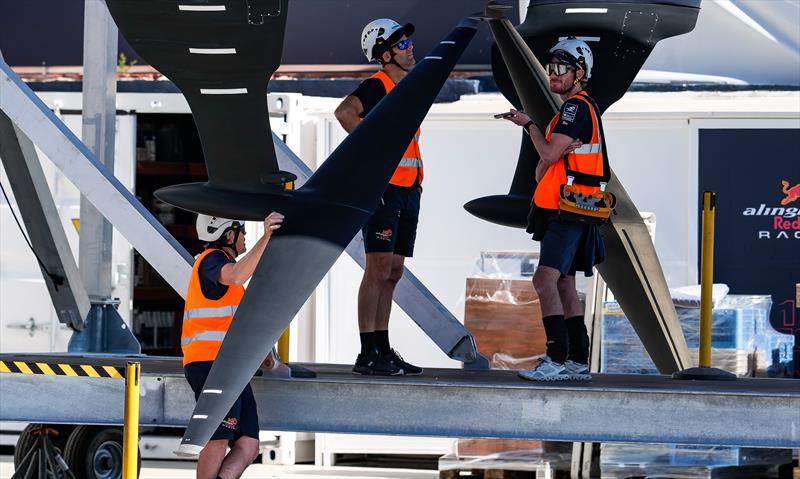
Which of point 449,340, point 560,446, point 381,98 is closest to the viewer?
point 381,98

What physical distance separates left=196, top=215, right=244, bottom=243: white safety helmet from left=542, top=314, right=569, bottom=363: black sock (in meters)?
1.54

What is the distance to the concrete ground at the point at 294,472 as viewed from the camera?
11555mm

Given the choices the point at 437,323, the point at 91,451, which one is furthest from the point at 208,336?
the point at 91,451

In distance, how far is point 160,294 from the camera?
1274cm

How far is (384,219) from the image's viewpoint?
711 centimetres

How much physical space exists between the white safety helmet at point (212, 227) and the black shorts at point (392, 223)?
0.69 m

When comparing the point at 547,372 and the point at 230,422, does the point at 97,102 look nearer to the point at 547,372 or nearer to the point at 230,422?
the point at 230,422

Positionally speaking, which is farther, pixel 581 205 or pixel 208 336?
pixel 581 205

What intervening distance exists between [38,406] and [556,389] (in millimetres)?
2418

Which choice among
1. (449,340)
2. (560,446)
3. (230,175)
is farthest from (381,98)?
(560,446)

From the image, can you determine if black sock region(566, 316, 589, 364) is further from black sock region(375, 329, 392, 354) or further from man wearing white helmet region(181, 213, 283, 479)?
man wearing white helmet region(181, 213, 283, 479)

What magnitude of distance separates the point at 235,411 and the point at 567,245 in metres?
1.71

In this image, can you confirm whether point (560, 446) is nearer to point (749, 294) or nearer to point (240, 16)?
point (749, 294)

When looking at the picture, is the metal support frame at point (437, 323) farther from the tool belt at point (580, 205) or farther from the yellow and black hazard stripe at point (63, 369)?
the yellow and black hazard stripe at point (63, 369)
